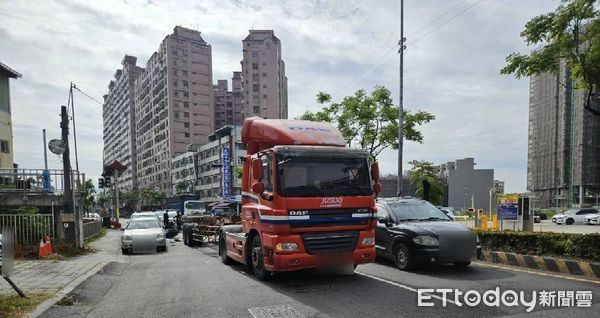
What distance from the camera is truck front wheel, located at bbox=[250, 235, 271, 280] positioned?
8852mm

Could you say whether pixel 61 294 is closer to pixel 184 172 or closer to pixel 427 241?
pixel 427 241

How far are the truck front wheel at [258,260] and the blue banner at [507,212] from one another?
36.1 ft

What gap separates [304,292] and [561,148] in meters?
94.7

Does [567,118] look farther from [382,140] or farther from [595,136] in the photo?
[382,140]

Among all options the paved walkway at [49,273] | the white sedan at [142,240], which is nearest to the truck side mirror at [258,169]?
the paved walkway at [49,273]

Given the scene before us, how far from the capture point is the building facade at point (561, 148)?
245 ft

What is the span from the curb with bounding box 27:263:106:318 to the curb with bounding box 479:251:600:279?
1008 cm

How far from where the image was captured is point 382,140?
21938mm

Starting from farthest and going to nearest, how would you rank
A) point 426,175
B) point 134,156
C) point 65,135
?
point 134,156, point 426,175, point 65,135

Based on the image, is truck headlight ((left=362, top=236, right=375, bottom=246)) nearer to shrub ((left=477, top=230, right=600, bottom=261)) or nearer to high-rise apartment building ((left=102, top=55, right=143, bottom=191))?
shrub ((left=477, top=230, right=600, bottom=261))

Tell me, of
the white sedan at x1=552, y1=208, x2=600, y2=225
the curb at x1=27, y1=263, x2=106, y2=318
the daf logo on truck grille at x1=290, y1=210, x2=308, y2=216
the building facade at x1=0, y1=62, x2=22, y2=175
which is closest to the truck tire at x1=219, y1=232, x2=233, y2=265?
the curb at x1=27, y1=263, x2=106, y2=318

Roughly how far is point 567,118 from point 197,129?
269 ft

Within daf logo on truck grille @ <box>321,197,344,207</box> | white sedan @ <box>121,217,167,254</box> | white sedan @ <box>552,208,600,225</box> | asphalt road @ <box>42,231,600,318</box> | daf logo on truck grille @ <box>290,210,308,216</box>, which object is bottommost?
white sedan @ <box>552,208,600,225</box>

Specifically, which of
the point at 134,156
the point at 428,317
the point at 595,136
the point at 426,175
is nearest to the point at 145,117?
the point at 134,156
